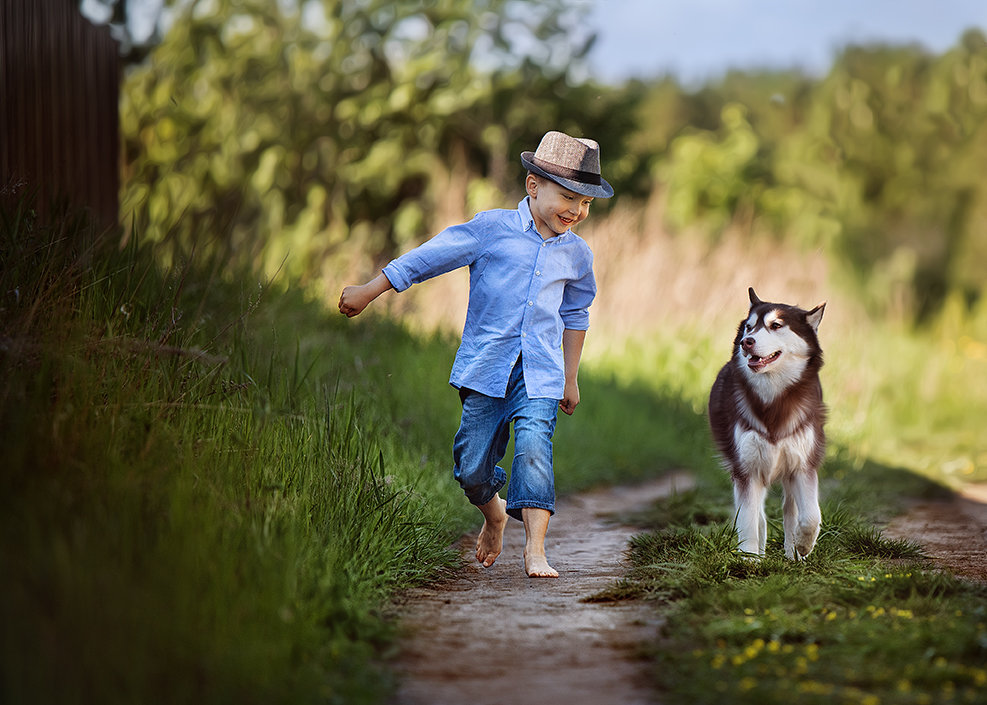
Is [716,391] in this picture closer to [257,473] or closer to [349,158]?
[257,473]

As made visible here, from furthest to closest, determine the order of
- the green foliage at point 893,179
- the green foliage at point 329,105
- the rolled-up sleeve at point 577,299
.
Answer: the green foliage at point 893,179
the green foliage at point 329,105
the rolled-up sleeve at point 577,299

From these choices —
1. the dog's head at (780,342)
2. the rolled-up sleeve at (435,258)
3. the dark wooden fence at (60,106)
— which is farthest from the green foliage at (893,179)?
the rolled-up sleeve at (435,258)

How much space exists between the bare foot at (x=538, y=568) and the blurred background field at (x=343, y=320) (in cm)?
38

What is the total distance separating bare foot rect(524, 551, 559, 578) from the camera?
4180mm

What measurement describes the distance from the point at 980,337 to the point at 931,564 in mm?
9679

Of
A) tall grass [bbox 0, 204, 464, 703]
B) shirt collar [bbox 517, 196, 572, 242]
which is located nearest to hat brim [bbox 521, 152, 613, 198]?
shirt collar [bbox 517, 196, 572, 242]

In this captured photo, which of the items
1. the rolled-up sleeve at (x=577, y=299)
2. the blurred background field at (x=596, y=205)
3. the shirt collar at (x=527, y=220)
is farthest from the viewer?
the blurred background field at (x=596, y=205)

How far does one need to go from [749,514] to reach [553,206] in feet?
4.92

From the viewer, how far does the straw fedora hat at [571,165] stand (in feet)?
14.1

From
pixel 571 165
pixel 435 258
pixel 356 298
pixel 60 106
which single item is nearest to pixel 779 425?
pixel 571 165

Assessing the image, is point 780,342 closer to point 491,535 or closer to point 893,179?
point 491,535

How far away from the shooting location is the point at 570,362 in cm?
465

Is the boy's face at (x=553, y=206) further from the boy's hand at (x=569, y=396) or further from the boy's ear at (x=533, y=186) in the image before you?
the boy's hand at (x=569, y=396)

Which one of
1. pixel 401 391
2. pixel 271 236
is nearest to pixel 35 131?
pixel 401 391
